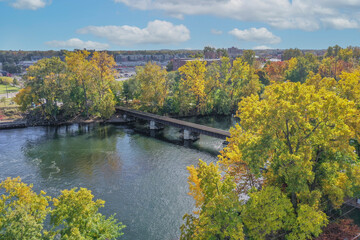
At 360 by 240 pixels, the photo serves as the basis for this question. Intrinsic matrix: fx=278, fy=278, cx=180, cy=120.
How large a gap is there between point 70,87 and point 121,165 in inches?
1405

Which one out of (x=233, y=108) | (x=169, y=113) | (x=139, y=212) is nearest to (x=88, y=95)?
(x=169, y=113)

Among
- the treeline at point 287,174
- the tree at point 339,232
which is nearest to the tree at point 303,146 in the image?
the treeline at point 287,174

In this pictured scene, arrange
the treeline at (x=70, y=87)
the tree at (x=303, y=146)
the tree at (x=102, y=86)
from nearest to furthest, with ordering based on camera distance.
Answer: the tree at (x=303, y=146)
the treeline at (x=70, y=87)
the tree at (x=102, y=86)

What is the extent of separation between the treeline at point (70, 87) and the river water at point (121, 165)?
5763mm

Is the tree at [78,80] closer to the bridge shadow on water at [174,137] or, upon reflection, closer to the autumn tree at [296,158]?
the bridge shadow on water at [174,137]

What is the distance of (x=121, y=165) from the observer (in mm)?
43312

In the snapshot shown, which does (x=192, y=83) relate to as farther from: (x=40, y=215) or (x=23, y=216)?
(x=23, y=216)

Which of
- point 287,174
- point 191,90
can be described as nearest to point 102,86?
point 191,90

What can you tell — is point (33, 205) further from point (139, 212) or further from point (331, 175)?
point (331, 175)

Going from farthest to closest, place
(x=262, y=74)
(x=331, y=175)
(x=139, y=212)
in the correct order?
(x=262, y=74)
(x=139, y=212)
(x=331, y=175)

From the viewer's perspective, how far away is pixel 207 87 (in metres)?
77.6

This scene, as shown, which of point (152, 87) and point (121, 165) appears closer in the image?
point (121, 165)

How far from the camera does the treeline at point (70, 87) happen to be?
214 ft

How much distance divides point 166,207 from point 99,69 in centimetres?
5126
